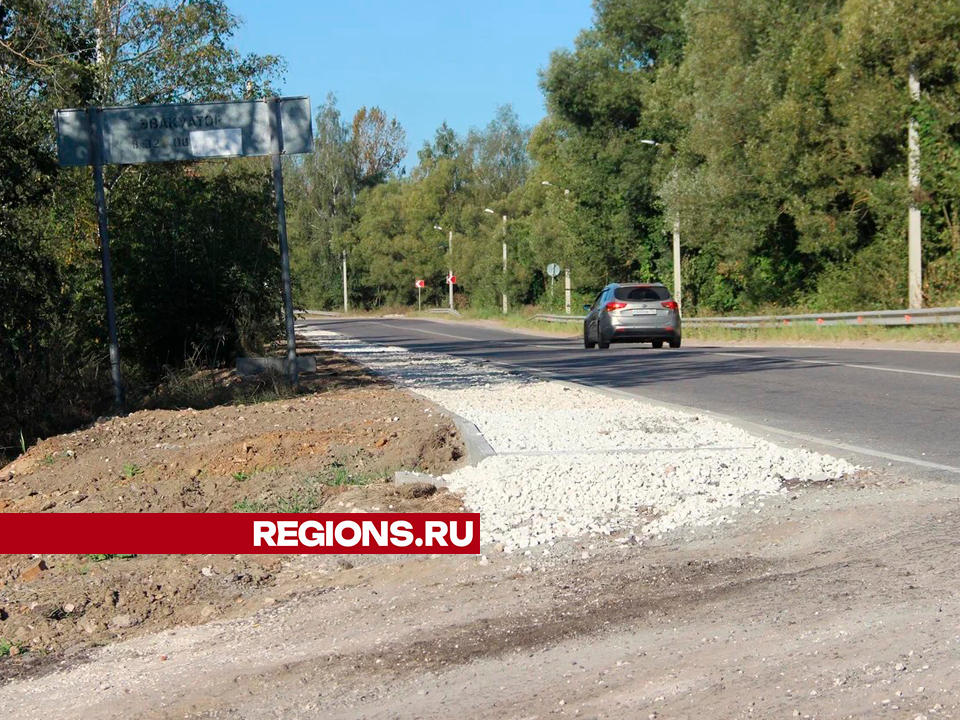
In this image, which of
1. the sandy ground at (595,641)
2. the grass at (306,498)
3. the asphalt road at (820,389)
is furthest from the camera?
the asphalt road at (820,389)

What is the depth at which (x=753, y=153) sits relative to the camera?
1508 inches

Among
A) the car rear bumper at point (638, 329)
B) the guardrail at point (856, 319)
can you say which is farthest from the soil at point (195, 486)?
the guardrail at point (856, 319)

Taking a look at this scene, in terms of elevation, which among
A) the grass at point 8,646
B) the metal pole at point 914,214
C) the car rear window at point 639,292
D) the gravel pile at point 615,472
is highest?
the metal pole at point 914,214

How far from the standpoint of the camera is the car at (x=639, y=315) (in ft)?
92.3

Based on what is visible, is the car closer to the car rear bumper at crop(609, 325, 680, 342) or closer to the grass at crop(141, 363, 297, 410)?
the car rear bumper at crop(609, 325, 680, 342)

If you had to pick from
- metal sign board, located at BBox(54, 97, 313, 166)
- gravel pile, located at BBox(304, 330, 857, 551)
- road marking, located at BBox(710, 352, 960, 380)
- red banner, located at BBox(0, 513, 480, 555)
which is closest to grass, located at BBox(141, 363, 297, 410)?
metal sign board, located at BBox(54, 97, 313, 166)

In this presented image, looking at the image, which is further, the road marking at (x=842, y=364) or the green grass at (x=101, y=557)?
the road marking at (x=842, y=364)

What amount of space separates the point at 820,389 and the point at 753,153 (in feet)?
81.1

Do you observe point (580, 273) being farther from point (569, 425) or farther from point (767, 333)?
point (569, 425)

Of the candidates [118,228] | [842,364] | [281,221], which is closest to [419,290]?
[118,228]

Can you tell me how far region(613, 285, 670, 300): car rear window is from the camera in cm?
2843

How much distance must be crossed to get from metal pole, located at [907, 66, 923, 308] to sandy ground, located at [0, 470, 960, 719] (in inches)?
935

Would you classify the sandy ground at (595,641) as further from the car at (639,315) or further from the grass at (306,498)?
the car at (639,315)

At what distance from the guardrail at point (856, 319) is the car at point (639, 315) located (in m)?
5.04
